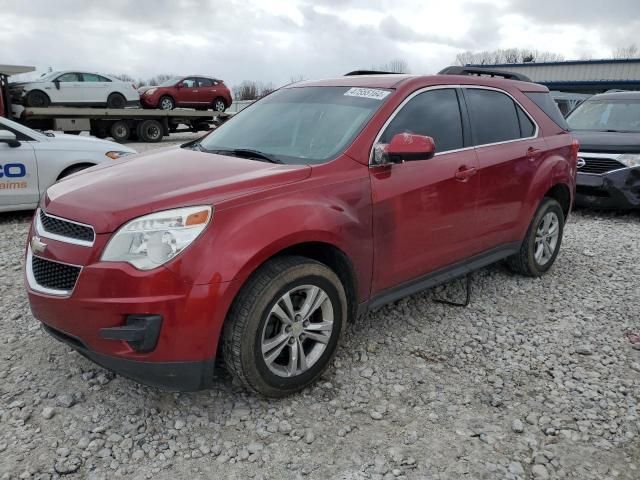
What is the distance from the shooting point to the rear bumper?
2523mm

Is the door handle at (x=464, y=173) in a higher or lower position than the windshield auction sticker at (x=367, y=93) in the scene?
lower

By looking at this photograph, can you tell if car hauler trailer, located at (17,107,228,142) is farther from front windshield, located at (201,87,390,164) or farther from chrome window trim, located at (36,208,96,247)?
chrome window trim, located at (36,208,96,247)

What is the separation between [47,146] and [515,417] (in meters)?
6.35

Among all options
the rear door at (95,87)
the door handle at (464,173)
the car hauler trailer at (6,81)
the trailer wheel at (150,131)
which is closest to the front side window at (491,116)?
the door handle at (464,173)

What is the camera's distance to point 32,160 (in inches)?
260

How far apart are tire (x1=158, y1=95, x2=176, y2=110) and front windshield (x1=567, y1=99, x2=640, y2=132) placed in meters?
15.6

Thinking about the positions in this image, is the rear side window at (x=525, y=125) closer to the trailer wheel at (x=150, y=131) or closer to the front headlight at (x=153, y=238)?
the front headlight at (x=153, y=238)

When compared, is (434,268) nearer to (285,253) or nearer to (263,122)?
(285,253)

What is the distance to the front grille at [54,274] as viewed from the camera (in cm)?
257

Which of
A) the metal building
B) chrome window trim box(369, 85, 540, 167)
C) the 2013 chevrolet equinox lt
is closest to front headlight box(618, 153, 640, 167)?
chrome window trim box(369, 85, 540, 167)

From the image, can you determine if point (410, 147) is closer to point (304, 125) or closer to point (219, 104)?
point (304, 125)

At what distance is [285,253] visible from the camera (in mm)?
2863

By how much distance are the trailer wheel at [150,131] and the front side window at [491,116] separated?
14.9 metres

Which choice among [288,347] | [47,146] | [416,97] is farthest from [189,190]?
[47,146]
